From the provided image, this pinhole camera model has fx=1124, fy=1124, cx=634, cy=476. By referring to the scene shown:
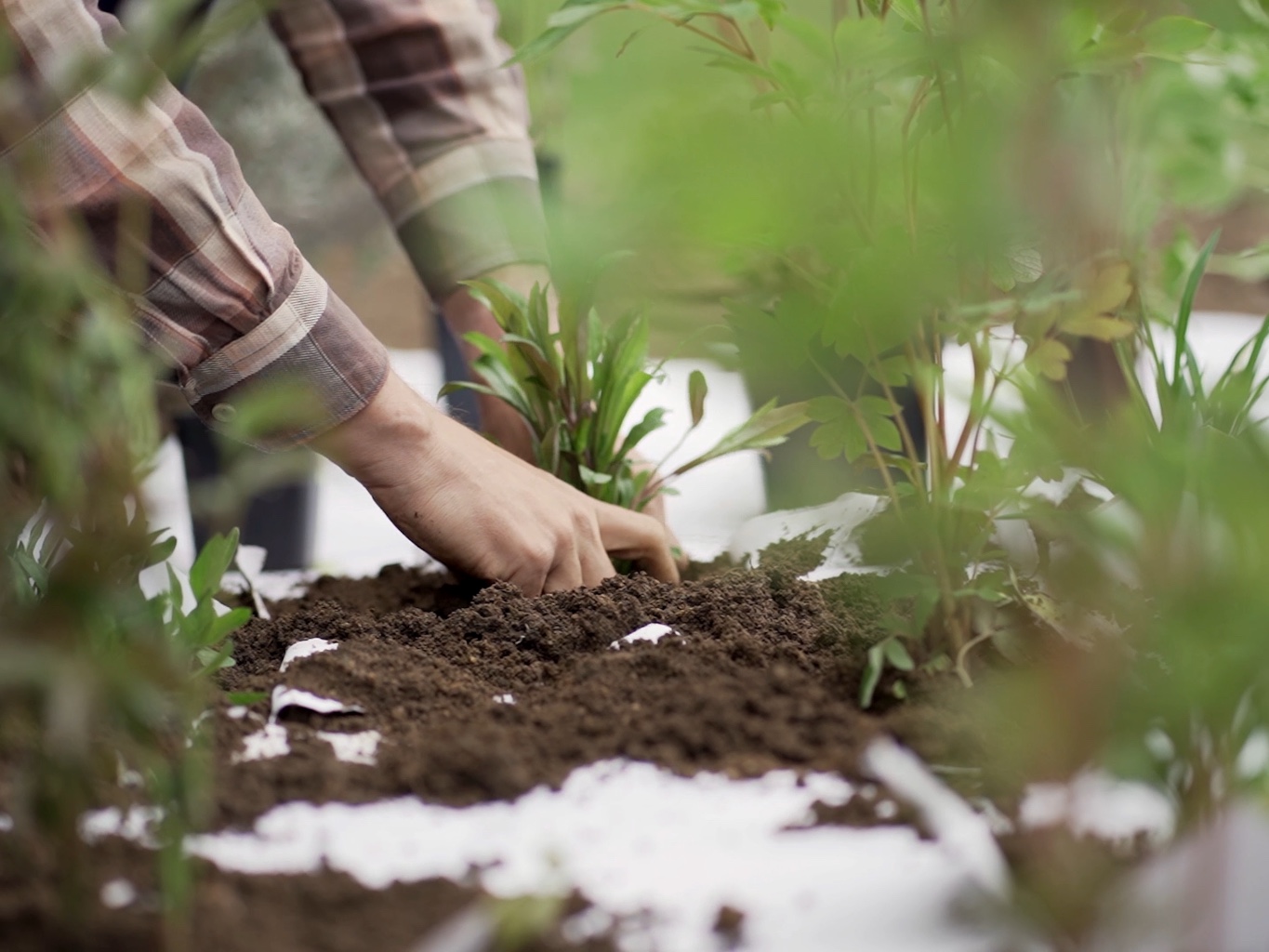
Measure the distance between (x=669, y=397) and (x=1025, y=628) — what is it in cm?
115

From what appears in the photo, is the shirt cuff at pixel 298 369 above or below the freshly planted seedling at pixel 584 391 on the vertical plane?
above

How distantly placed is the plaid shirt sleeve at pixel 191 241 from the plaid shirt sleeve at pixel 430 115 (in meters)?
0.45

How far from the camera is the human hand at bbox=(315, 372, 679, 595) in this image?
3.07 ft

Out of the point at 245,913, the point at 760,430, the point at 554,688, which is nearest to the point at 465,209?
the point at 760,430

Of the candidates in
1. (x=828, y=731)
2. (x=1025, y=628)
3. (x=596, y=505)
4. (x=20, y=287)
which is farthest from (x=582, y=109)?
(x=596, y=505)

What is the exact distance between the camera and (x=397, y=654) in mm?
812

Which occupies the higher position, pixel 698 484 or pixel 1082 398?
pixel 1082 398

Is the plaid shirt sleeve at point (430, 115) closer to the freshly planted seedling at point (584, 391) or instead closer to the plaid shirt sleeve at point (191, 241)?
the freshly planted seedling at point (584, 391)

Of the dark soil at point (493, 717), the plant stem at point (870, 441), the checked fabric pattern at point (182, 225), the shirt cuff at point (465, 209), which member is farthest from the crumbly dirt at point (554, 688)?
the shirt cuff at point (465, 209)

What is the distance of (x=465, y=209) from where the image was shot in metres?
1.33

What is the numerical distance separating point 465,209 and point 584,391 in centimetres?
34

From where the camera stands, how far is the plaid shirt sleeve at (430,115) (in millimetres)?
1327

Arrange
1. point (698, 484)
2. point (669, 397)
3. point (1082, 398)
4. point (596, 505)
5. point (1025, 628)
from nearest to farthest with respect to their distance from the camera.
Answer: point (1025, 628) → point (596, 505) → point (1082, 398) → point (698, 484) → point (669, 397)

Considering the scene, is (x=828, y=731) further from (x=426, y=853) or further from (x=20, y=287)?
(x=20, y=287)
